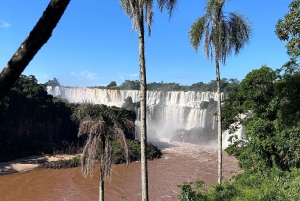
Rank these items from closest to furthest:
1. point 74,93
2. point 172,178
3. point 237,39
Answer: point 237,39
point 172,178
point 74,93

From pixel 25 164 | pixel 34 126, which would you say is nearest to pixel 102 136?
pixel 25 164

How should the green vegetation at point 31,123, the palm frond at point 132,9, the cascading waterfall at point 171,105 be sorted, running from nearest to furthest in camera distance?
the palm frond at point 132,9 → the green vegetation at point 31,123 → the cascading waterfall at point 171,105

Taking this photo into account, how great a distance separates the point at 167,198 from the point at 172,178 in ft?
15.7

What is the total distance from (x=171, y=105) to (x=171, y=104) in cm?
48

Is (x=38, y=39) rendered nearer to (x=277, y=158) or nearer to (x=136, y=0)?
(x=136, y=0)

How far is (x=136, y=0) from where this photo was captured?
522 centimetres

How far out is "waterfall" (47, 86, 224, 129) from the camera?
4303 centimetres

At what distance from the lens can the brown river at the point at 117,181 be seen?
17.5 m

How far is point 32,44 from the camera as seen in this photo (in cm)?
218

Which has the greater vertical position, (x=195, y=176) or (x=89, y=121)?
(x=89, y=121)

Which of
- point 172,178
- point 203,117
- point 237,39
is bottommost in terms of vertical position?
point 172,178

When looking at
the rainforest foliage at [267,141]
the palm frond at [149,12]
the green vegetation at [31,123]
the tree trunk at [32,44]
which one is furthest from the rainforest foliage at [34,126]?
the tree trunk at [32,44]

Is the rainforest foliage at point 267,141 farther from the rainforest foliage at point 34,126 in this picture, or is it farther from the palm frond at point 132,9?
the rainforest foliage at point 34,126

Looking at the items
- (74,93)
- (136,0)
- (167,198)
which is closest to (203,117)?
(167,198)
